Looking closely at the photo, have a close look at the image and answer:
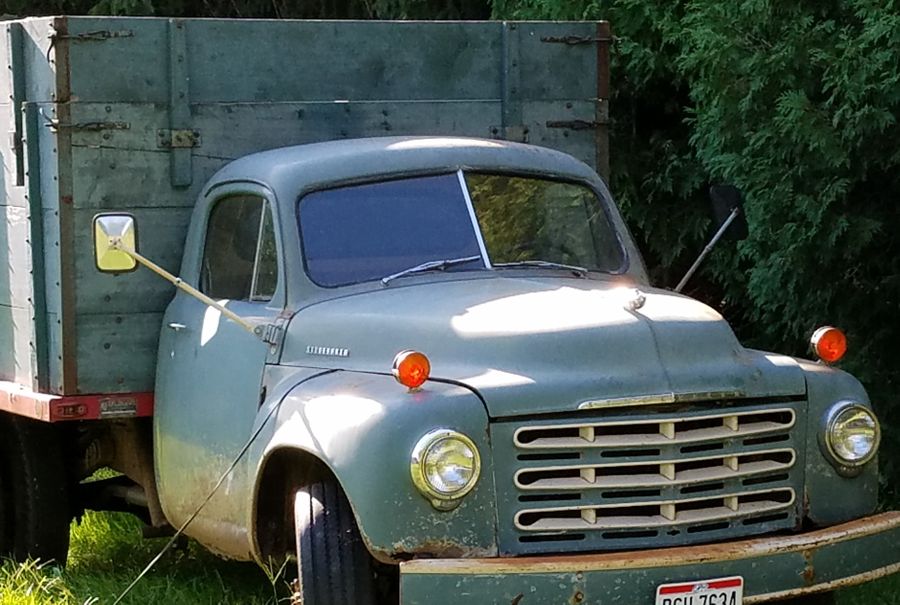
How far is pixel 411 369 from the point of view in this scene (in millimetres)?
5121

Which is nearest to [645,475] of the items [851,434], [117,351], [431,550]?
[431,550]

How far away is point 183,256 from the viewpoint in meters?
6.79

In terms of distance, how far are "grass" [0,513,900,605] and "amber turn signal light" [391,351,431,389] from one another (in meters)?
1.19

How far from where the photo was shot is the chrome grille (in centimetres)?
514

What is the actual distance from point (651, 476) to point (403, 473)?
794 millimetres

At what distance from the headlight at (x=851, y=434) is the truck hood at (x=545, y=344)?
0.17m

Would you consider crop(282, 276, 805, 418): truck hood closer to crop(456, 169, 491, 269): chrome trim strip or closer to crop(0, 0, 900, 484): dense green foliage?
crop(456, 169, 491, 269): chrome trim strip

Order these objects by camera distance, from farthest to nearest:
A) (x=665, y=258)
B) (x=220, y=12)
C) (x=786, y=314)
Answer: (x=220, y=12)
(x=665, y=258)
(x=786, y=314)

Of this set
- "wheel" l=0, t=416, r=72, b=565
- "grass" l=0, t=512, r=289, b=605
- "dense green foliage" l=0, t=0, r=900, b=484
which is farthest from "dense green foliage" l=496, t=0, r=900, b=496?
"wheel" l=0, t=416, r=72, b=565

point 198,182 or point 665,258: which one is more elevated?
point 198,182

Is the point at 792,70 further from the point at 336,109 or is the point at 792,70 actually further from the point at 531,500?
the point at 531,500

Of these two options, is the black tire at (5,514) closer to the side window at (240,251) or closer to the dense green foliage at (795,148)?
the side window at (240,251)

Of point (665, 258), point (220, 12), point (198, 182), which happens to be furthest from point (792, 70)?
point (220, 12)

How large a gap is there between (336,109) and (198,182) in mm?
692
